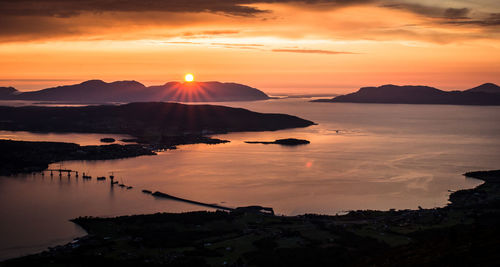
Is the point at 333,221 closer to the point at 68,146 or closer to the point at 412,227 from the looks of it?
the point at 412,227

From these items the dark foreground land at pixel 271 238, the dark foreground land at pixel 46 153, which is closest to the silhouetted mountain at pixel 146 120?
the dark foreground land at pixel 46 153

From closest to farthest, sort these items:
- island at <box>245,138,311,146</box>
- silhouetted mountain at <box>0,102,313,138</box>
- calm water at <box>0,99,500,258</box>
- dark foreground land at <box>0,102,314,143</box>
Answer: calm water at <box>0,99,500,258</box>
island at <box>245,138,311,146</box>
dark foreground land at <box>0,102,314,143</box>
silhouetted mountain at <box>0,102,313,138</box>

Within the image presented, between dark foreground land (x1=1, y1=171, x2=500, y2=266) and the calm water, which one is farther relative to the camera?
the calm water

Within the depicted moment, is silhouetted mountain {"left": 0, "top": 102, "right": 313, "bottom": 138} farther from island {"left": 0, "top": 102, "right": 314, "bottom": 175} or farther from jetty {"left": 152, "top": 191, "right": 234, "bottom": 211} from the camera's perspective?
jetty {"left": 152, "top": 191, "right": 234, "bottom": 211}

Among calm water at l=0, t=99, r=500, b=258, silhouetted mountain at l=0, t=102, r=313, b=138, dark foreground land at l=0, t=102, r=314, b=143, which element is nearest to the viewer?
calm water at l=0, t=99, r=500, b=258

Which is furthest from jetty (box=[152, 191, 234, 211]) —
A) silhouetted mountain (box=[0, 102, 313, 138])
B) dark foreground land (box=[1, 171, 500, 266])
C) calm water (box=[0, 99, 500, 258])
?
silhouetted mountain (box=[0, 102, 313, 138])

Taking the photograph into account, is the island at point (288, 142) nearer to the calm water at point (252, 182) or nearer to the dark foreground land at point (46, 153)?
the calm water at point (252, 182)
